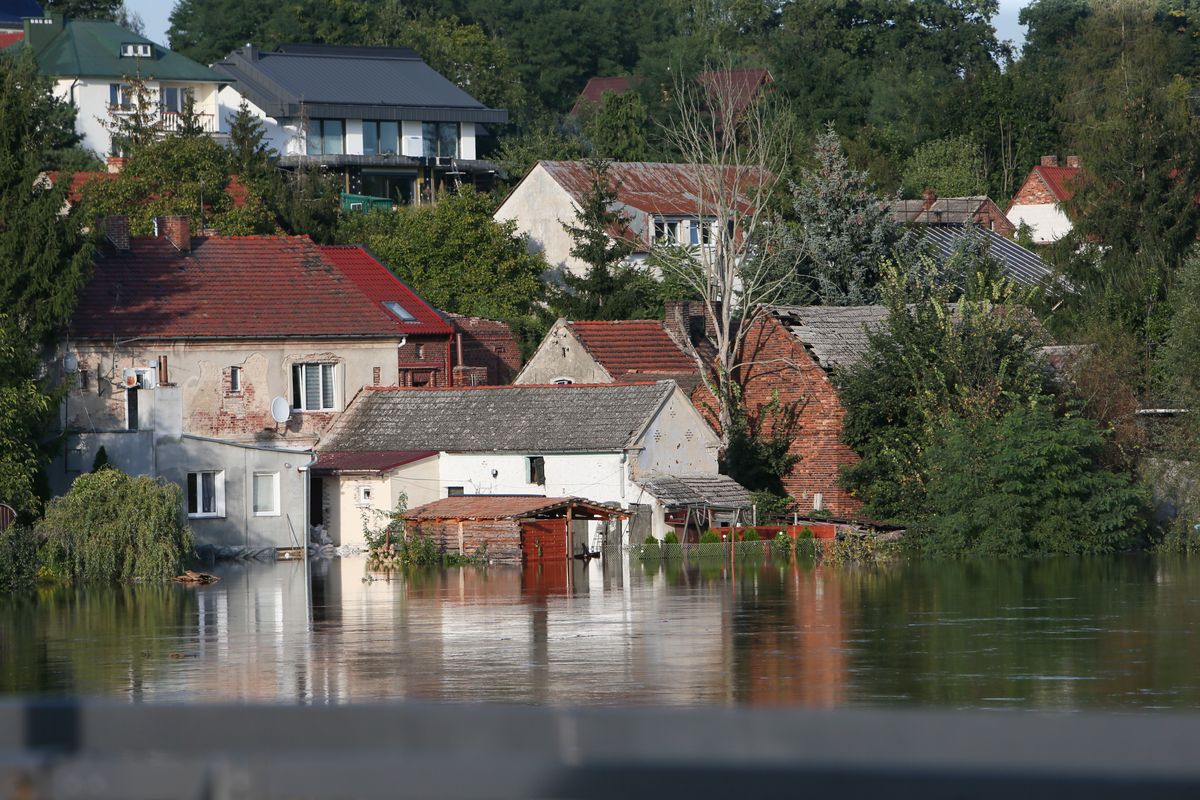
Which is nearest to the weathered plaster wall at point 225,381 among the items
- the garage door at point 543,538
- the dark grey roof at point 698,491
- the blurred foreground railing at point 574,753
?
the garage door at point 543,538

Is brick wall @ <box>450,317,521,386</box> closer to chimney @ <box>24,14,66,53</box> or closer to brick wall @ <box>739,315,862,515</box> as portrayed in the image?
brick wall @ <box>739,315,862,515</box>

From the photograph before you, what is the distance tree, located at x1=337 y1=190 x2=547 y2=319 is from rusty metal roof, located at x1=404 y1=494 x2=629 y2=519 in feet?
70.2

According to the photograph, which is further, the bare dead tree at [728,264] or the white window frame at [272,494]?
the bare dead tree at [728,264]

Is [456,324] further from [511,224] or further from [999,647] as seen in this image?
[999,647]

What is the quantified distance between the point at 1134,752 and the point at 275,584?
33.2m

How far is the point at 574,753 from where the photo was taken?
2.50 m

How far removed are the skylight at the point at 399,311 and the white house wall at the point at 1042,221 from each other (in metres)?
36.0

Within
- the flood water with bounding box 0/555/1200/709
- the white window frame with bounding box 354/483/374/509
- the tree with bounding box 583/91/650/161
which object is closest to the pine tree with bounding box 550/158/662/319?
the white window frame with bounding box 354/483/374/509

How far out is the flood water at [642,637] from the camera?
19.4 m

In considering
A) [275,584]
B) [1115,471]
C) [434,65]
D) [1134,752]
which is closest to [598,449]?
[275,584]

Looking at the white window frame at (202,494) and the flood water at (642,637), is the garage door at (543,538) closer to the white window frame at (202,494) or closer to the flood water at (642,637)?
the flood water at (642,637)

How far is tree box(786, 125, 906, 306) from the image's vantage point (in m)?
54.2

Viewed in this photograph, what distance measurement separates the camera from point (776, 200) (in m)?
60.3

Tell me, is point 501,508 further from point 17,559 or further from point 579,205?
point 579,205
